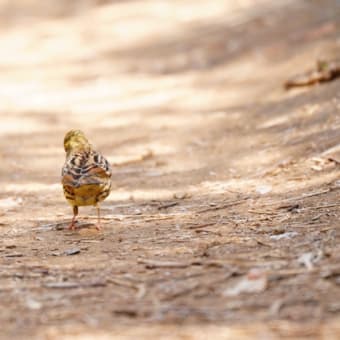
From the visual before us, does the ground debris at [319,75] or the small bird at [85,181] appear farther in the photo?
the ground debris at [319,75]

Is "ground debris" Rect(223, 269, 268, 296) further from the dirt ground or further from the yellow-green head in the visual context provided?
the yellow-green head

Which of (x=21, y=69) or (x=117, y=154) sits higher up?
(x=21, y=69)

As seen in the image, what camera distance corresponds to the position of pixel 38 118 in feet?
44.0

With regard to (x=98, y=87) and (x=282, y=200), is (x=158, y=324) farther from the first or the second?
(x=98, y=87)

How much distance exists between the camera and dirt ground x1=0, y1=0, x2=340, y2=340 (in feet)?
13.6

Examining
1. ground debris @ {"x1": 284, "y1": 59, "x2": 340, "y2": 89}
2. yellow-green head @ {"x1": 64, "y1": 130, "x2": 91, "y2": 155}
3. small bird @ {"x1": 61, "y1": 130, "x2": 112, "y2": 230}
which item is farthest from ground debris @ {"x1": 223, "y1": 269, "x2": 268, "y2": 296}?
ground debris @ {"x1": 284, "y1": 59, "x2": 340, "y2": 89}

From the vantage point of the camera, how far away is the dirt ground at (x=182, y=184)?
4148mm

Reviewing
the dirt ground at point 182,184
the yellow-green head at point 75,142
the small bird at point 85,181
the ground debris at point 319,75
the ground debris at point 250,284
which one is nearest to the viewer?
the dirt ground at point 182,184

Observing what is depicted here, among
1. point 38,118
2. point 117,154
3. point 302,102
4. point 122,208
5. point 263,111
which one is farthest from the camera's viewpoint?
point 38,118

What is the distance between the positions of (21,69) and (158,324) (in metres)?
15.3

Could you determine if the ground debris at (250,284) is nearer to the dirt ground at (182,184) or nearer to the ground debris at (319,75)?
the dirt ground at (182,184)

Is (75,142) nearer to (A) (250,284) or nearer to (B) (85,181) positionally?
(B) (85,181)

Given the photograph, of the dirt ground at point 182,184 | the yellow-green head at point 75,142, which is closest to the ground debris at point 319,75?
the dirt ground at point 182,184

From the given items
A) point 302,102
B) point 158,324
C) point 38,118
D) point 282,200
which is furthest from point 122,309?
point 38,118
